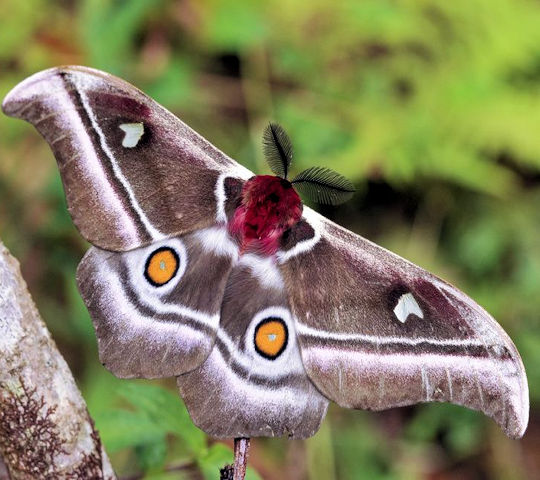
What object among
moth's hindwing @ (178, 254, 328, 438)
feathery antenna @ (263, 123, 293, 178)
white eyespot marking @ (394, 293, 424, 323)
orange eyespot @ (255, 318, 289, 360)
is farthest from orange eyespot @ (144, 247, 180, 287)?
white eyespot marking @ (394, 293, 424, 323)

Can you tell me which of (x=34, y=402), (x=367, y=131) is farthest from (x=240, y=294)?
(x=367, y=131)

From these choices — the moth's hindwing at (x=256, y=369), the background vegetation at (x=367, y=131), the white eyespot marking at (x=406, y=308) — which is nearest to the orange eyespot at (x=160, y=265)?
the moth's hindwing at (x=256, y=369)

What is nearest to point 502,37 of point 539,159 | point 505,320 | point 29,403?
point 539,159

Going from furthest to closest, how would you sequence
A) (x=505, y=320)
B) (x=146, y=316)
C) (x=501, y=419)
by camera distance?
(x=505, y=320), (x=146, y=316), (x=501, y=419)

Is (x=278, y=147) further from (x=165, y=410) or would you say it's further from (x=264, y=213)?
(x=165, y=410)

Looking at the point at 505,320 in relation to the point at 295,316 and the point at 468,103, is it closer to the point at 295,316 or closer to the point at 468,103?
the point at 468,103

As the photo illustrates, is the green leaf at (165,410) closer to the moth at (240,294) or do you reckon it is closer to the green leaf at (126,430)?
the green leaf at (126,430)
